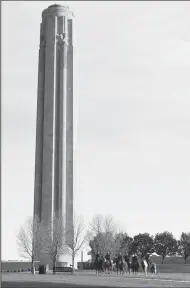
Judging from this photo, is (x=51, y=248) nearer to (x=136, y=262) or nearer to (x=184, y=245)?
(x=136, y=262)

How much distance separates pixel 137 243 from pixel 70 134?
147ft

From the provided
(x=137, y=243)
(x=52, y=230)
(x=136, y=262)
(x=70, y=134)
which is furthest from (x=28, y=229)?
(x=137, y=243)

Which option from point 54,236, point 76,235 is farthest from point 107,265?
point 76,235

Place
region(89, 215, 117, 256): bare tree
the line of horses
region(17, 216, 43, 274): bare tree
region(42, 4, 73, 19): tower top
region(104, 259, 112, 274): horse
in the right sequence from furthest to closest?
region(42, 4, 73, 19): tower top
region(89, 215, 117, 256): bare tree
region(17, 216, 43, 274): bare tree
region(104, 259, 112, 274): horse
the line of horses

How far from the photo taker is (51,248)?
71375 mm

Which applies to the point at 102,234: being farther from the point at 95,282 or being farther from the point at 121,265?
the point at 95,282

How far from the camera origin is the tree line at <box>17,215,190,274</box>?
71.1m

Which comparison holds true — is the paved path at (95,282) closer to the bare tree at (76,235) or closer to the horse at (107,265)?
the horse at (107,265)

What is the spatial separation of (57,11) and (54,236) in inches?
1969

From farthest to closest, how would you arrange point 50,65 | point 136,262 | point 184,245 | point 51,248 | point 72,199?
point 184,245, point 50,65, point 72,199, point 51,248, point 136,262

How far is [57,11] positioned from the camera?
9675 cm

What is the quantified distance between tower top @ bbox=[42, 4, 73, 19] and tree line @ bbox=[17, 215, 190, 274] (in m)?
43.4

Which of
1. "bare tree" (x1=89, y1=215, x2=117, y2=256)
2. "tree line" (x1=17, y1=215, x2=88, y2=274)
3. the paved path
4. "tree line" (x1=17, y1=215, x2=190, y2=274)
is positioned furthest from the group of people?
"bare tree" (x1=89, y1=215, x2=117, y2=256)

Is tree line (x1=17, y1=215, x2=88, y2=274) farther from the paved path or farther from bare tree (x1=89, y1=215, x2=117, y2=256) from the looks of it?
the paved path
